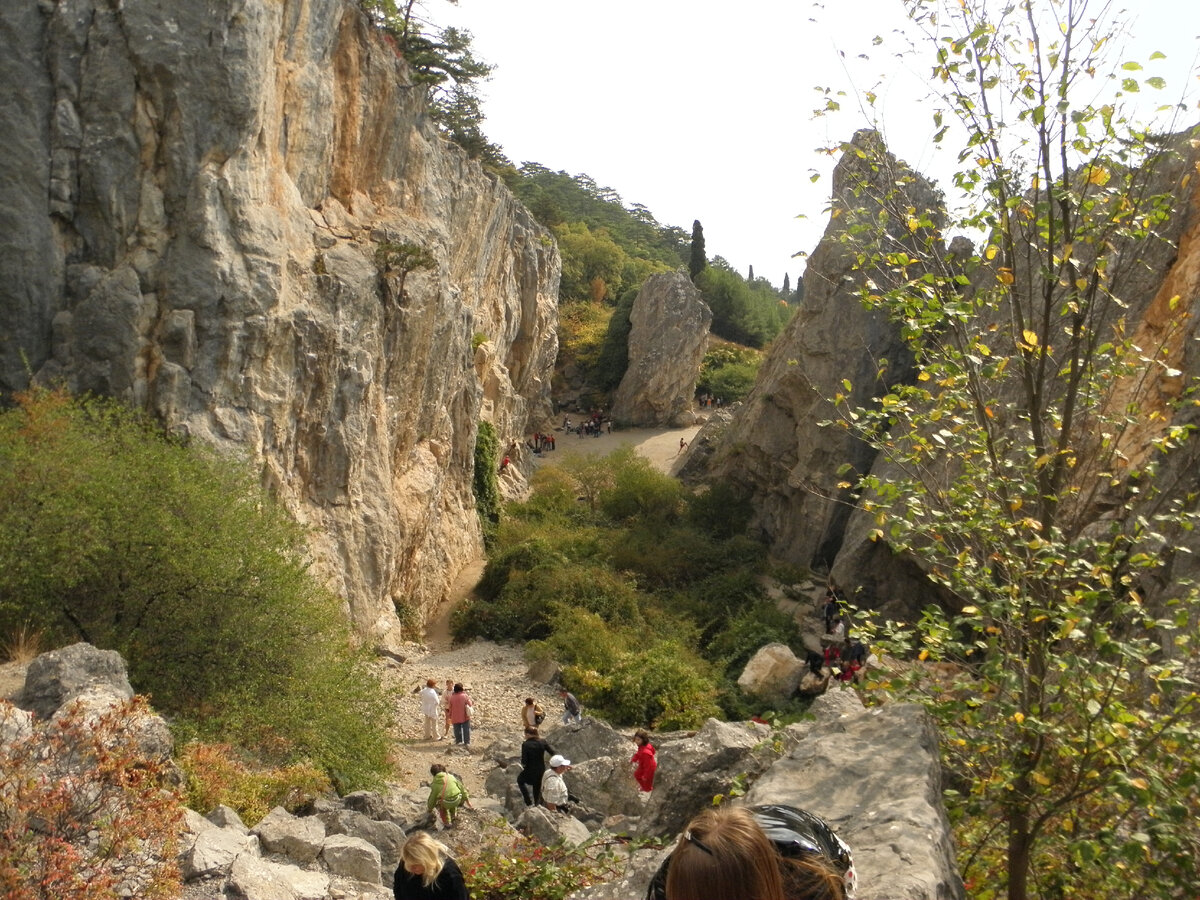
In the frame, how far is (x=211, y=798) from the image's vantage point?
356 inches

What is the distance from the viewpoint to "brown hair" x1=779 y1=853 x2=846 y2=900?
2316mm

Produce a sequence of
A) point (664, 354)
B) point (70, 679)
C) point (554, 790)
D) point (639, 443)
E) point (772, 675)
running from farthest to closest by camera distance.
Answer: point (664, 354)
point (639, 443)
point (772, 675)
point (554, 790)
point (70, 679)

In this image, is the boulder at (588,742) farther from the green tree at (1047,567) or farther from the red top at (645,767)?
the green tree at (1047,567)

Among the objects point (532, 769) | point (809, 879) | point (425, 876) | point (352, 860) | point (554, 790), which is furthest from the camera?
Answer: point (532, 769)

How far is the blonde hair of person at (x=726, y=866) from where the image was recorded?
6.76 ft

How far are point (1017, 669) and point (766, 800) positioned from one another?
1431 millimetres

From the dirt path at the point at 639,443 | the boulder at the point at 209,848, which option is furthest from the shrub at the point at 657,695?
the dirt path at the point at 639,443

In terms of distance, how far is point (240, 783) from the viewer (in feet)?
31.3

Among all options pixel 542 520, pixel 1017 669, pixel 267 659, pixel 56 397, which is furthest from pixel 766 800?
pixel 542 520

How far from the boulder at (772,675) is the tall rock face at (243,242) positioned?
26.3ft

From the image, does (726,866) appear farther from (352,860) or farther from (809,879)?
(352,860)

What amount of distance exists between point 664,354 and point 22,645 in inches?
1527

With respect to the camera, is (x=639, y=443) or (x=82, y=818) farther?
(x=639, y=443)

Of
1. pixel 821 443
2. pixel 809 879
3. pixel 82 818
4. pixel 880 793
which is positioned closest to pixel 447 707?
pixel 82 818
